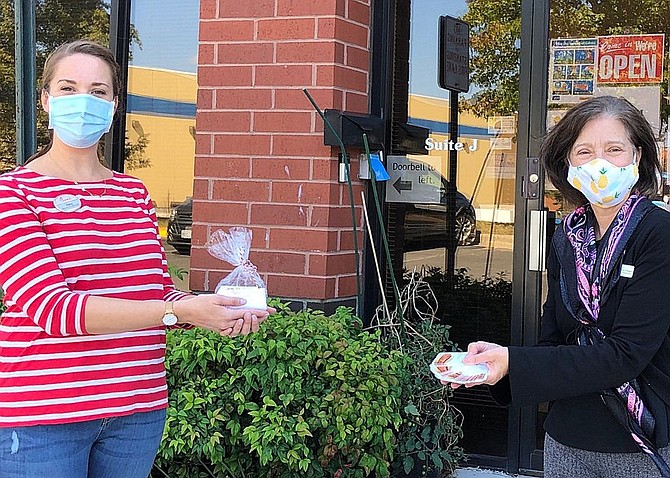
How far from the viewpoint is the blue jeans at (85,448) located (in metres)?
2.13

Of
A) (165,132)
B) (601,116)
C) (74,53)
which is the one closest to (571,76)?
(165,132)

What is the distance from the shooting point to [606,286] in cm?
212

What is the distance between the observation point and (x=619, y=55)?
179 inches

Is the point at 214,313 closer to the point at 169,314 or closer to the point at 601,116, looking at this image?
the point at 169,314

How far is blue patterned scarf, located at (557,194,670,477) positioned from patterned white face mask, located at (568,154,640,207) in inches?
1.4

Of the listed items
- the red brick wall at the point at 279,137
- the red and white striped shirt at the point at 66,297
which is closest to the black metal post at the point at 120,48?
the red brick wall at the point at 279,137

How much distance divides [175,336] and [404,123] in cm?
175

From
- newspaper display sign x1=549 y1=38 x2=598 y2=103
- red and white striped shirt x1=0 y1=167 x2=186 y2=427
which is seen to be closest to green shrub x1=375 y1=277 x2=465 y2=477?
newspaper display sign x1=549 y1=38 x2=598 y2=103

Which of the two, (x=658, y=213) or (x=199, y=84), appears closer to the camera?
(x=658, y=213)

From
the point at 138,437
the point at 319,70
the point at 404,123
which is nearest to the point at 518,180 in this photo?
the point at 404,123

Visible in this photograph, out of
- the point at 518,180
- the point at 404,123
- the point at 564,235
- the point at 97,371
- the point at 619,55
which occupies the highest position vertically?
the point at 619,55

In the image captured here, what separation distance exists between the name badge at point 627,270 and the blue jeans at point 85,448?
1284 millimetres

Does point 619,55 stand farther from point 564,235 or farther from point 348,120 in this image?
point 564,235

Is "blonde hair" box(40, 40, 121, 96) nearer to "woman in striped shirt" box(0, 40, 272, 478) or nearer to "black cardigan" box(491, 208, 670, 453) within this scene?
"woman in striped shirt" box(0, 40, 272, 478)
